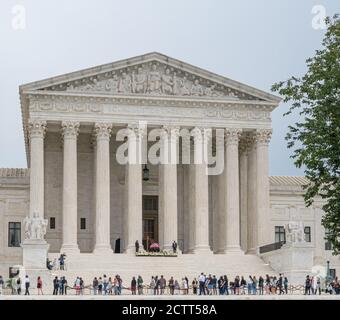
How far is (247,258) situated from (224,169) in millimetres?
7728

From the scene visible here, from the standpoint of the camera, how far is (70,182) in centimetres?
6028

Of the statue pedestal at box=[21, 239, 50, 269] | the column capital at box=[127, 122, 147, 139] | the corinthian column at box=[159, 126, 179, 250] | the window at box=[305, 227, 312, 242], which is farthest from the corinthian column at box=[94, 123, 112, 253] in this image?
the window at box=[305, 227, 312, 242]

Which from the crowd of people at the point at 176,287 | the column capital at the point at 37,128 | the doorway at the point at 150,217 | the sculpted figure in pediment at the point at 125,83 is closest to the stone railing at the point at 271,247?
the crowd of people at the point at 176,287

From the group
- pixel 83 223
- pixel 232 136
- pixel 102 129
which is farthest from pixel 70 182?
pixel 232 136

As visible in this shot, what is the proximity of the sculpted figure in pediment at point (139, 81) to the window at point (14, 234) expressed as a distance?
15.5 meters

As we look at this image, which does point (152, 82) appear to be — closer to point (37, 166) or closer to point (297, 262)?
point (37, 166)

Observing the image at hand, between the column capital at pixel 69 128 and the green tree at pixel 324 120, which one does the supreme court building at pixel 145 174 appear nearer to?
the column capital at pixel 69 128

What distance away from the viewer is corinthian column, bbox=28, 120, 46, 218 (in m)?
59.9

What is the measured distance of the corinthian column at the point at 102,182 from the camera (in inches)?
2384

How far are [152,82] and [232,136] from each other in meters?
7.71
